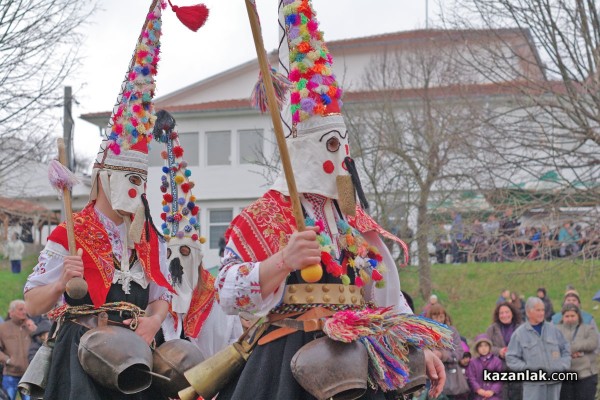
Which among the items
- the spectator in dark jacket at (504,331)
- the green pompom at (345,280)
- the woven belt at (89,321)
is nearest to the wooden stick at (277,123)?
the green pompom at (345,280)

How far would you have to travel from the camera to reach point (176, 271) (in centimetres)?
782

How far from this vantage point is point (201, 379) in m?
4.48

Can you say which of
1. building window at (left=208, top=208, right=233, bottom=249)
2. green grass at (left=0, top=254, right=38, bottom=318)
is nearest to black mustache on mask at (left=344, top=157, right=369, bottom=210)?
green grass at (left=0, top=254, right=38, bottom=318)

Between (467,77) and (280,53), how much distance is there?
1095 cm

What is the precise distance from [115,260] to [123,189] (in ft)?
1.38

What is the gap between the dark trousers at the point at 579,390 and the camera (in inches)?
431

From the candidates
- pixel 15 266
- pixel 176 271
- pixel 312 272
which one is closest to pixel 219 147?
pixel 15 266

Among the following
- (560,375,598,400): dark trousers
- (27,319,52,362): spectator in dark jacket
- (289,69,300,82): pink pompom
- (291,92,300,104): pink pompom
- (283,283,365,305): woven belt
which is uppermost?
(289,69,300,82): pink pompom

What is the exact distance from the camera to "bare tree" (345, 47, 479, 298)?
18.7 m

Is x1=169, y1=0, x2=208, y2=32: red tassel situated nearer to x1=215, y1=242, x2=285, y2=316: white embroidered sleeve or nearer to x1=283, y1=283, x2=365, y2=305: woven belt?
x1=215, y1=242, x2=285, y2=316: white embroidered sleeve

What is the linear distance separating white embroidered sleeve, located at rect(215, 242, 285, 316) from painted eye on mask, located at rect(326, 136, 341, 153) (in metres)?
0.65

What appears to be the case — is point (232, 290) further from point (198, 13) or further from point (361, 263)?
point (198, 13)

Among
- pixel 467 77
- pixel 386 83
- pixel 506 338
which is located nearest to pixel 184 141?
pixel 386 83

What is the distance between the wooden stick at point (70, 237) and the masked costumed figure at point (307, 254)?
112 cm
